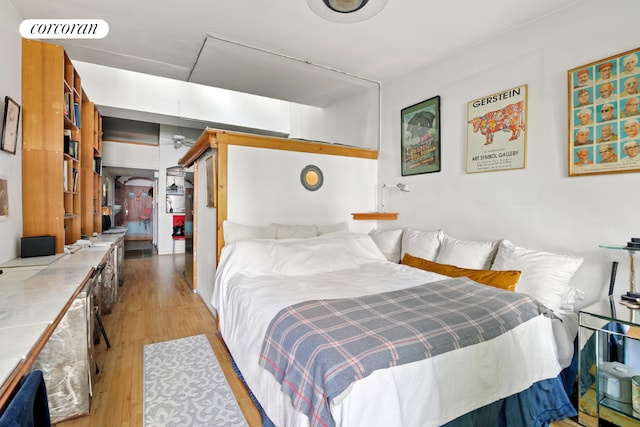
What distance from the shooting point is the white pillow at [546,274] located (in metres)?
1.99

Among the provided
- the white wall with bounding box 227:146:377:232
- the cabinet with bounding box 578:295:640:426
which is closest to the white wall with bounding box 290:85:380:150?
the white wall with bounding box 227:146:377:232

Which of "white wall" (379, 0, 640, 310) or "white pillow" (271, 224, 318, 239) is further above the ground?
"white wall" (379, 0, 640, 310)

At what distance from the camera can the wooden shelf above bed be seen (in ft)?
11.8

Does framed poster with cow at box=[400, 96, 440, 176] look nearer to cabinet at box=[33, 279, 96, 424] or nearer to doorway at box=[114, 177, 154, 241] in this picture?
cabinet at box=[33, 279, 96, 424]

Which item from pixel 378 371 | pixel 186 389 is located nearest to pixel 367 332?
pixel 378 371

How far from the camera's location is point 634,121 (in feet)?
6.25

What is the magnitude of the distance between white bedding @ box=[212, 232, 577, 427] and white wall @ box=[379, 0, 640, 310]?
0.65 m

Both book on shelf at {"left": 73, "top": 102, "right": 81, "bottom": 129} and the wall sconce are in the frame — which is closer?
book on shelf at {"left": 73, "top": 102, "right": 81, "bottom": 129}

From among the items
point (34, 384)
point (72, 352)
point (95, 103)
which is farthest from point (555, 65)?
point (95, 103)

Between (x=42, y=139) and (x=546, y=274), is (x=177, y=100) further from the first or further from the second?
(x=546, y=274)

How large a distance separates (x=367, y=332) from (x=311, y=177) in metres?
2.36

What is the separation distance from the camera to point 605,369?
1.72 m

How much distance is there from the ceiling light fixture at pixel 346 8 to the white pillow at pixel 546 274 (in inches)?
81.2

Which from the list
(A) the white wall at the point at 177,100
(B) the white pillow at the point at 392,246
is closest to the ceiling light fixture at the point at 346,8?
(B) the white pillow at the point at 392,246
